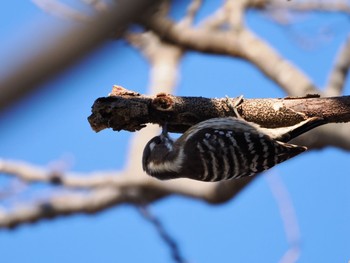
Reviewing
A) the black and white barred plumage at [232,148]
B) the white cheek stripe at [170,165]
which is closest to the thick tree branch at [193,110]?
the black and white barred plumage at [232,148]

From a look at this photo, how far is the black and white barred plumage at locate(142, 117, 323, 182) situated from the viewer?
3182 millimetres

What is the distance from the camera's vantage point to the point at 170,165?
3574 millimetres

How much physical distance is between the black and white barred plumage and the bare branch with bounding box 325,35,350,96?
227 centimetres

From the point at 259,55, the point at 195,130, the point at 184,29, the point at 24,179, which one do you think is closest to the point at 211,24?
the point at 184,29

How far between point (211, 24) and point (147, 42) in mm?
1632

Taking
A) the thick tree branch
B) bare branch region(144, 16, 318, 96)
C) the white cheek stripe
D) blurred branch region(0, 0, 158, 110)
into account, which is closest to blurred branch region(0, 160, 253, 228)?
bare branch region(144, 16, 318, 96)

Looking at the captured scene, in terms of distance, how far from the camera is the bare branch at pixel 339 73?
5407 mm

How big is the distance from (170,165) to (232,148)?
522 millimetres

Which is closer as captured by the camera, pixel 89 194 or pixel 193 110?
pixel 193 110

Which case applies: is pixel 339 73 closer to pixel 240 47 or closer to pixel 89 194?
pixel 240 47

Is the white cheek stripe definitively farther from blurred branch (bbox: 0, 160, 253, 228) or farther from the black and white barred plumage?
blurred branch (bbox: 0, 160, 253, 228)

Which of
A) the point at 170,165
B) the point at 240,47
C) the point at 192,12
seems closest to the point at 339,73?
the point at 240,47

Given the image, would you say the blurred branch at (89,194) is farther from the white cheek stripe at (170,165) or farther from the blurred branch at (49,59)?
the blurred branch at (49,59)

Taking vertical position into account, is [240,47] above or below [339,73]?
above
